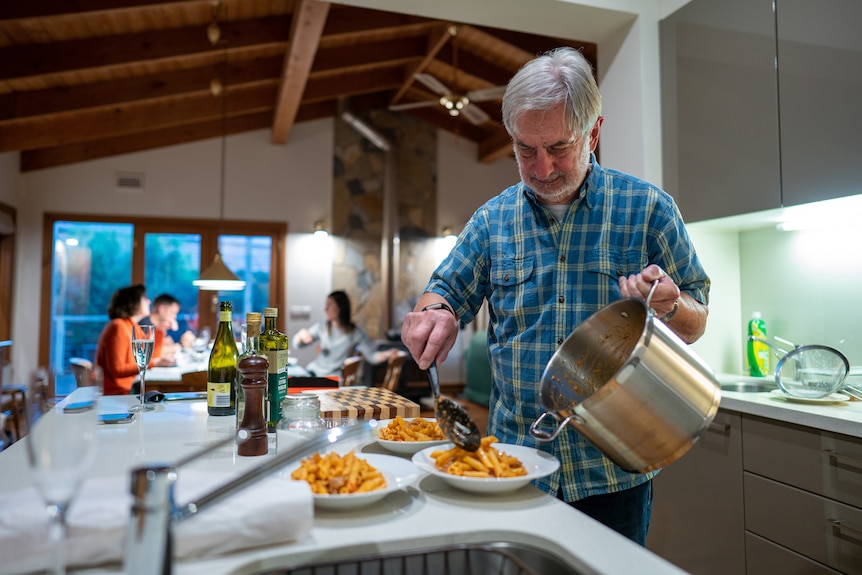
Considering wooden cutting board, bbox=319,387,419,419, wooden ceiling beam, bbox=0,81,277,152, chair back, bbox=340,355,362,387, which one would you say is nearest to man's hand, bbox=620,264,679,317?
wooden cutting board, bbox=319,387,419,419

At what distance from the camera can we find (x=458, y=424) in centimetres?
99

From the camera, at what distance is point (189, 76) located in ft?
18.3

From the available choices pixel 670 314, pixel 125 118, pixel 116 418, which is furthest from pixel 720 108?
pixel 125 118

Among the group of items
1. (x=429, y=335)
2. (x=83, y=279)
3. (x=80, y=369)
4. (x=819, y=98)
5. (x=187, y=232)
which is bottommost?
(x=80, y=369)

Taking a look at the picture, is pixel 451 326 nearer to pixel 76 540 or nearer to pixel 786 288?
pixel 76 540

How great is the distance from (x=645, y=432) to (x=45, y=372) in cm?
87

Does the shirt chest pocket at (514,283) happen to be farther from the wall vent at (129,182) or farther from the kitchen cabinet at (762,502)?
the wall vent at (129,182)

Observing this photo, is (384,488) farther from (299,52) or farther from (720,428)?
(299,52)

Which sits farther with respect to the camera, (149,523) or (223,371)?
(223,371)

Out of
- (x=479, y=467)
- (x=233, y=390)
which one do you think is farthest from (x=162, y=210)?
(x=479, y=467)

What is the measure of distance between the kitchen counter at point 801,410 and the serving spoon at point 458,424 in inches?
51.8

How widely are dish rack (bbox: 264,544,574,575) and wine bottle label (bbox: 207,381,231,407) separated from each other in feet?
2.83

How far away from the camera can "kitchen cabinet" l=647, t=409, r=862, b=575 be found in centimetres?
176

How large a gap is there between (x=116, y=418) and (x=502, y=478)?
112cm
